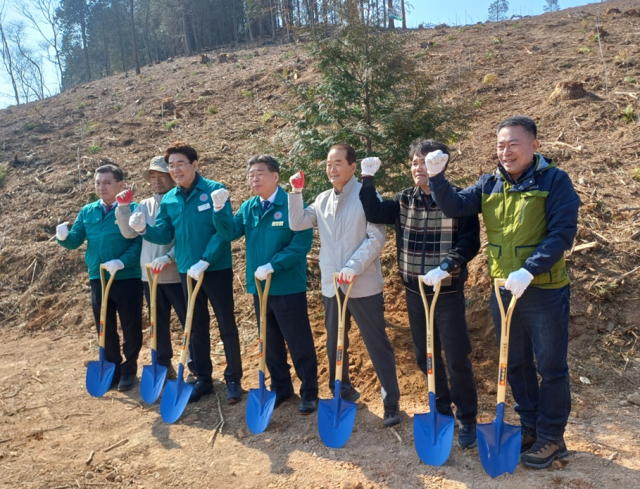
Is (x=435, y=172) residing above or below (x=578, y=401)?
above

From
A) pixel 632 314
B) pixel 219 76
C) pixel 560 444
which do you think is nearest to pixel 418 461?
pixel 560 444

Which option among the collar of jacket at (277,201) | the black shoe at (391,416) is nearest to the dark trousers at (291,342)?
the black shoe at (391,416)

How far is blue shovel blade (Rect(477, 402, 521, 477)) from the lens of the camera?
3221 mm

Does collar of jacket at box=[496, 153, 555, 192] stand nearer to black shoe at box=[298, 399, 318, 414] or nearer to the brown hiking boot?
black shoe at box=[298, 399, 318, 414]

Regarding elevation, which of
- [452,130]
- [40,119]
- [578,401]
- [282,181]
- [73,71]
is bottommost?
[578,401]

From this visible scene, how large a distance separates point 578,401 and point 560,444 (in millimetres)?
1182

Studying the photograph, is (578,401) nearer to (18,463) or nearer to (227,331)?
(227,331)

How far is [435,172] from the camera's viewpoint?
341 centimetres

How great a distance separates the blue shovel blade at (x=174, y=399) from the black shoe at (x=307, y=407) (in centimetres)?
103

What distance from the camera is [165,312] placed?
17.2 ft

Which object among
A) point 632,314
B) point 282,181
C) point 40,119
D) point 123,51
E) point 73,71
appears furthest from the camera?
point 73,71

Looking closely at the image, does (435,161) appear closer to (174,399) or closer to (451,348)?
(451,348)

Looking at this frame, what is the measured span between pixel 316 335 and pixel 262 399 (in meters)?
1.77

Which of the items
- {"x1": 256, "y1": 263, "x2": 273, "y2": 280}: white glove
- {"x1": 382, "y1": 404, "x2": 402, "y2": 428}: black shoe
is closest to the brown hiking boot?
{"x1": 256, "y1": 263, "x2": 273, "y2": 280}: white glove
